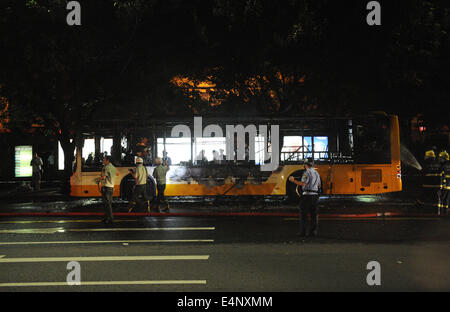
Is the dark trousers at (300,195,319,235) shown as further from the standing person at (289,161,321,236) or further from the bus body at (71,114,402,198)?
the bus body at (71,114,402,198)

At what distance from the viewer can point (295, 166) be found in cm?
1655

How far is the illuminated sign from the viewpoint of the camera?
3056 cm

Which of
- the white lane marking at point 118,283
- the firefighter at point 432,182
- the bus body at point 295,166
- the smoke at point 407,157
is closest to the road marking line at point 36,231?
the white lane marking at point 118,283

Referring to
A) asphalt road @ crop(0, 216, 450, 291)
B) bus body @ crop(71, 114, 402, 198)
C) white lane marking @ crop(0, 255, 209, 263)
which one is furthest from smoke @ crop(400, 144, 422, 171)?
white lane marking @ crop(0, 255, 209, 263)

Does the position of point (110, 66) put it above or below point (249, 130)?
above

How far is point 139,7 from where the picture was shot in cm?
1733

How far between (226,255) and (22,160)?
26.5 m

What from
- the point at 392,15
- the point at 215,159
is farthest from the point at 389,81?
the point at 215,159

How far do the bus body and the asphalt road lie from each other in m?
3.99

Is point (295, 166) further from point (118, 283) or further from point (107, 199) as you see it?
point (118, 283)

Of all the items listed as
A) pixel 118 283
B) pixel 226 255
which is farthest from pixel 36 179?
pixel 118 283

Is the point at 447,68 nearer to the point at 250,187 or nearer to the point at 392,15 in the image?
the point at 392,15
